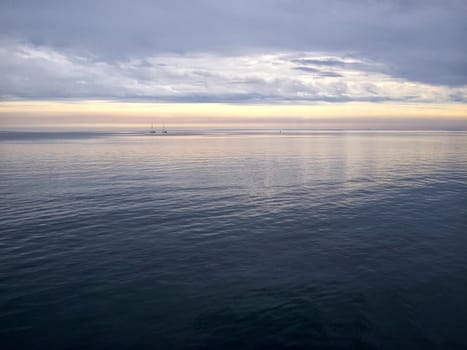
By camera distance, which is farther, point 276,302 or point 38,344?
point 276,302

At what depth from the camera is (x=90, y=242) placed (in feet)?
90.8

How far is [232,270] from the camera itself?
22.7 m

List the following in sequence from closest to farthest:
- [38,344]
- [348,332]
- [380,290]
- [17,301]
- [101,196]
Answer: [38,344]
[348,332]
[17,301]
[380,290]
[101,196]

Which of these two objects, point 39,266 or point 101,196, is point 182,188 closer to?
point 101,196

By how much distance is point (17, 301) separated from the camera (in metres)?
18.6

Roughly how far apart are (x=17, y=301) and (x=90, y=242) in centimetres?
918

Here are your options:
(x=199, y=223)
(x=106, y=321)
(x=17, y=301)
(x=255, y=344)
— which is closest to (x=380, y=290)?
(x=255, y=344)

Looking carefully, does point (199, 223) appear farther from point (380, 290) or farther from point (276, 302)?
point (380, 290)

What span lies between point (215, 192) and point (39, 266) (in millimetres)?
27168

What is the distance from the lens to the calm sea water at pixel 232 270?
16234 millimetres

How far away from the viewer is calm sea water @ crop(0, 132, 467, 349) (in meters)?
16.2

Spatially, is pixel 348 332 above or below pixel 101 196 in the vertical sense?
below

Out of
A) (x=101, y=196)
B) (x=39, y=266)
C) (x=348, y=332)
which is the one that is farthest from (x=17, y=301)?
(x=101, y=196)

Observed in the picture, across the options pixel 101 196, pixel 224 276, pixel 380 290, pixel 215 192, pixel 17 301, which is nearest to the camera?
pixel 17 301
